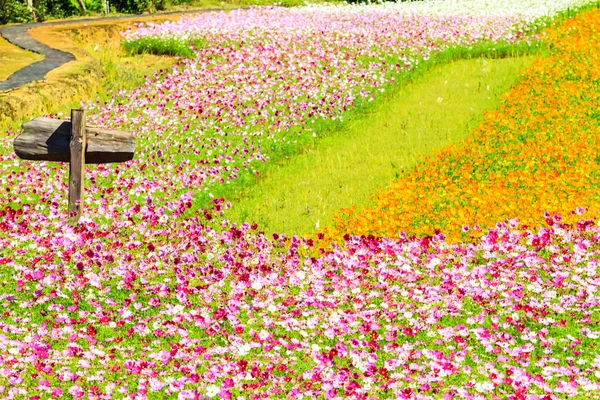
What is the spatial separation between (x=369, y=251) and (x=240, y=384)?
10.4 ft

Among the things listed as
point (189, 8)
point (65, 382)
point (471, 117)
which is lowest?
point (65, 382)

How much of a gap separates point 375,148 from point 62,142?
21.9 ft

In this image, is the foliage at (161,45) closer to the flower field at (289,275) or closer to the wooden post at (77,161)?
the flower field at (289,275)

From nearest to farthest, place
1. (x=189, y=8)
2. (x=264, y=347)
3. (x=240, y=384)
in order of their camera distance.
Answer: (x=240, y=384) < (x=264, y=347) < (x=189, y=8)

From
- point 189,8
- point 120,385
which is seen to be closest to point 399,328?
point 120,385

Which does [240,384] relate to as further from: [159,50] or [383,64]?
[159,50]

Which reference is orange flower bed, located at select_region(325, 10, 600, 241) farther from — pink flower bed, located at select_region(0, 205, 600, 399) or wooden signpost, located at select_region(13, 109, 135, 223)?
wooden signpost, located at select_region(13, 109, 135, 223)

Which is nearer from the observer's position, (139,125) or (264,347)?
(264,347)

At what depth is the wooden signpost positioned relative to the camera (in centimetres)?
861

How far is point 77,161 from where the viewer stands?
28.8 ft

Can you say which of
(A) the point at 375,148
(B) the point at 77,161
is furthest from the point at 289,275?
(A) the point at 375,148

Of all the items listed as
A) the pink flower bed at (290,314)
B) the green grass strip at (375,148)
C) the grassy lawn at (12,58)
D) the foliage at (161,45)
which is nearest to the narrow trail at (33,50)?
the grassy lawn at (12,58)

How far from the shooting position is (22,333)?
6.82 meters

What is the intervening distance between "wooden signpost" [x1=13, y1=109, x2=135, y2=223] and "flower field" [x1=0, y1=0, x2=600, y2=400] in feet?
3.05
